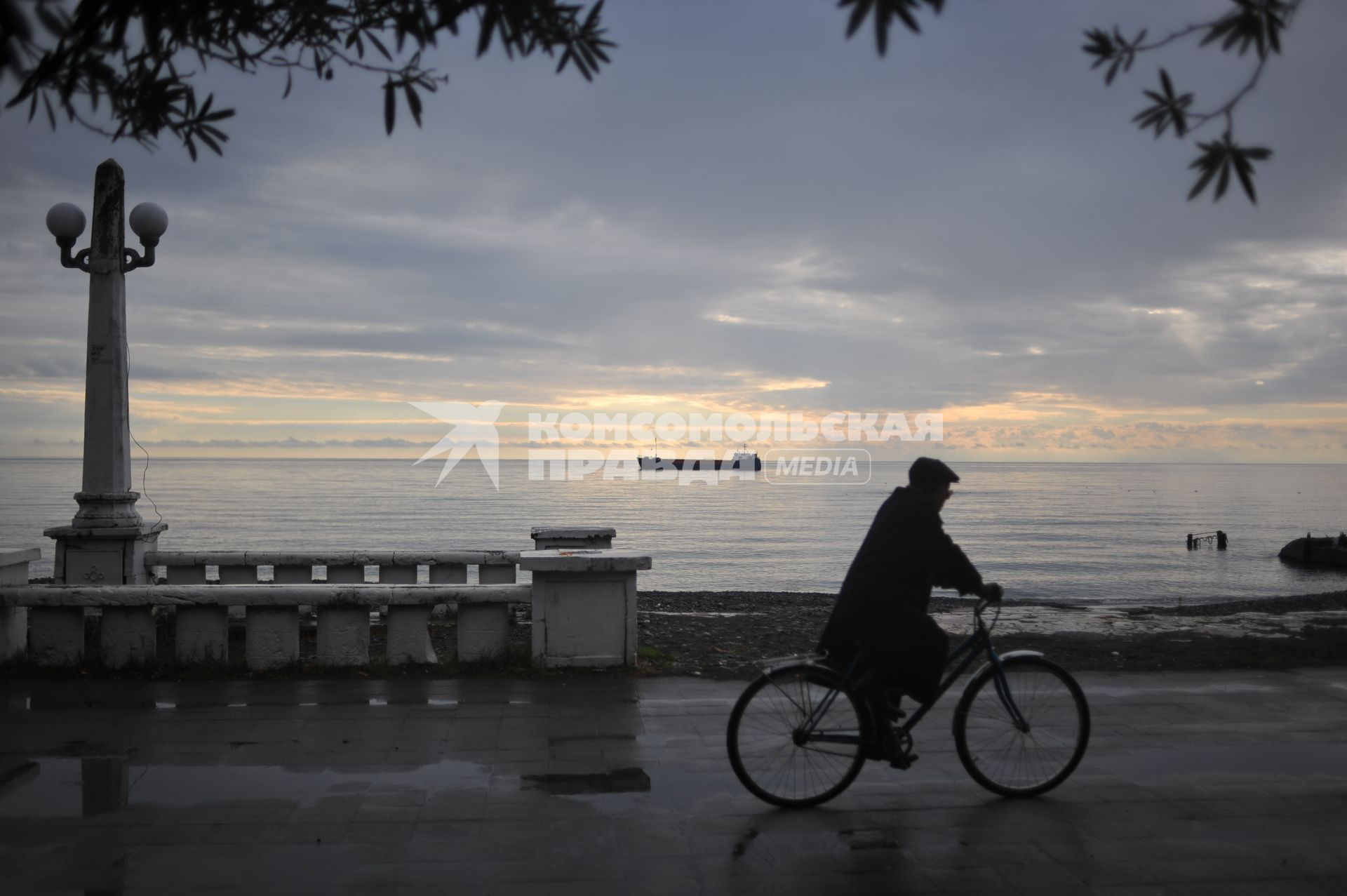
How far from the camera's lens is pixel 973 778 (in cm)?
538

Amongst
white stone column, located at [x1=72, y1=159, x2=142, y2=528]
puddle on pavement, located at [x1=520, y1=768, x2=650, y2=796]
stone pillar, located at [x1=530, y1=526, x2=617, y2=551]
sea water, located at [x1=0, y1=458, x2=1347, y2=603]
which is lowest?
sea water, located at [x1=0, y1=458, x2=1347, y2=603]

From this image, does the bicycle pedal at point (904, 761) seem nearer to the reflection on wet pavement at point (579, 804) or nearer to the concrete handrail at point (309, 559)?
the reflection on wet pavement at point (579, 804)

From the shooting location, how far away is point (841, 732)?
513cm

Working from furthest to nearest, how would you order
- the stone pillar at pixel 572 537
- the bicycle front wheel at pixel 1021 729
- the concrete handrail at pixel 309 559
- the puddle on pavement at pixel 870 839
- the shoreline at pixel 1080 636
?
the stone pillar at pixel 572 537
the concrete handrail at pixel 309 559
the shoreline at pixel 1080 636
the bicycle front wheel at pixel 1021 729
the puddle on pavement at pixel 870 839

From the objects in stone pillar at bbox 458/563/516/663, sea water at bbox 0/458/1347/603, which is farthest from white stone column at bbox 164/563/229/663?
sea water at bbox 0/458/1347/603

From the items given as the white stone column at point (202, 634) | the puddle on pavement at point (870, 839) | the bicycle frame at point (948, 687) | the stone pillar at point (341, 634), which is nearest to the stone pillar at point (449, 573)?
the stone pillar at point (341, 634)

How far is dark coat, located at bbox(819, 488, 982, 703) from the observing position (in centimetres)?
495

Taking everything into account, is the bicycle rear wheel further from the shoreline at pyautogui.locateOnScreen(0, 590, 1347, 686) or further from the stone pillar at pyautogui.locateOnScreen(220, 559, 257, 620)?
the stone pillar at pyautogui.locateOnScreen(220, 559, 257, 620)

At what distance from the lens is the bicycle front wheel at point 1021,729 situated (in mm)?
5297

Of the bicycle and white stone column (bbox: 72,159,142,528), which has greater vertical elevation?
white stone column (bbox: 72,159,142,528)

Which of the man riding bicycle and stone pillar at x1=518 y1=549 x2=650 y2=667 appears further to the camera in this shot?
stone pillar at x1=518 y1=549 x2=650 y2=667

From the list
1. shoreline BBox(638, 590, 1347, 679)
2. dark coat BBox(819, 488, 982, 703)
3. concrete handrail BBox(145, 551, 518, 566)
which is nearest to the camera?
dark coat BBox(819, 488, 982, 703)

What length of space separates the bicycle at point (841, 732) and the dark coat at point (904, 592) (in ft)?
0.47

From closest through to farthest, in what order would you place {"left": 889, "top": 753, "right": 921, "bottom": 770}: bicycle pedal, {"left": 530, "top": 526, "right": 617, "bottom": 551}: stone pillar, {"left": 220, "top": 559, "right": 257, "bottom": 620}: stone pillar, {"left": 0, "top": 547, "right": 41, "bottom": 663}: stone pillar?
{"left": 889, "top": 753, "right": 921, "bottom": 770}: bicycle pedal
{"left": 0, "top": 547, "right": 41, "bottom": 663}: stone pillar
{"left": 220, "top": 559, "right": 257, "bottom": 620}: stone pillar
{"left": 530, "top": 526, "right": 617, "bottom": 551}: stone pillar
